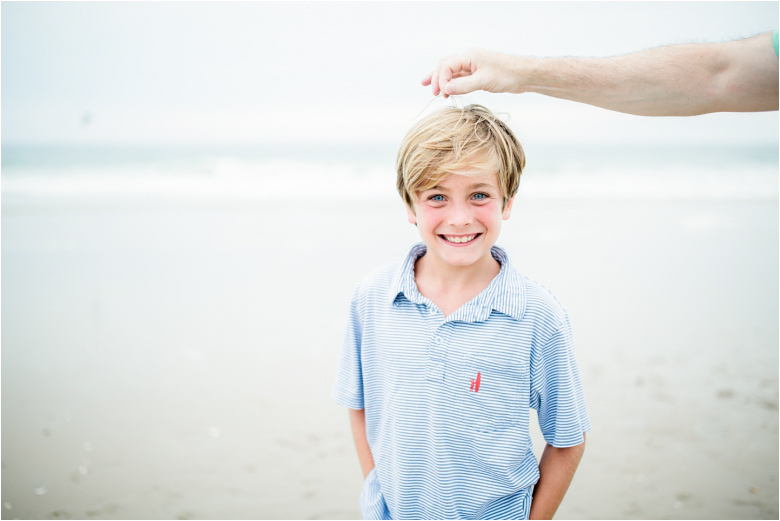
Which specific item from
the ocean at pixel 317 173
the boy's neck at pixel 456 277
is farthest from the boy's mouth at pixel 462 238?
the ocean at pixel 317 173

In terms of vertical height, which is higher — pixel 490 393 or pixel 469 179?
pixel 469 179

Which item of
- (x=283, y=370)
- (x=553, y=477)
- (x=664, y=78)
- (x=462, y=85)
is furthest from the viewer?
(x=283, y=370)

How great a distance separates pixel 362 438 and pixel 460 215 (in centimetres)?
91

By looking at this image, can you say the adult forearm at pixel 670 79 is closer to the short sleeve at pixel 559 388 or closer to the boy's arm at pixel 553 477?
the short sleeve at pixel 559 388

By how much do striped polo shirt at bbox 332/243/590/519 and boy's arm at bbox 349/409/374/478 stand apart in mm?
188

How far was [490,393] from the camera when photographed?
176 cm

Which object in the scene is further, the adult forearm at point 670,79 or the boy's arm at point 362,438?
the boy's arm at point 362,438

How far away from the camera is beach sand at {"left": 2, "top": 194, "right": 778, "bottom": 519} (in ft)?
11.4

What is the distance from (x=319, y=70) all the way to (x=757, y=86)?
3118cm

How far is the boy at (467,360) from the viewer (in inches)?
69.4

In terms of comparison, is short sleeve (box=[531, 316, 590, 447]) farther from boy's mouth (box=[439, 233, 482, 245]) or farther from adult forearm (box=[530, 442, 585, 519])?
boy's mouth (box=[439, 233, 482, 245])

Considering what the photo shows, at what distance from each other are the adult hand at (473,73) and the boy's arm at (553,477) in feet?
3.86

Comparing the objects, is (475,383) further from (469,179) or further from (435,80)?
(435,80)

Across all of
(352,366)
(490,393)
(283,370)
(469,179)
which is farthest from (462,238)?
(283,370)
